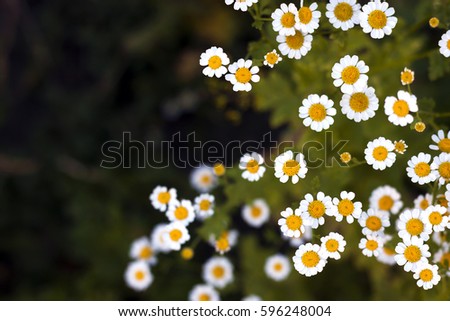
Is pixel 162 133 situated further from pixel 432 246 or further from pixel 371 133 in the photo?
pixel 432 246

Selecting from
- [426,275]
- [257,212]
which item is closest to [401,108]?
[426,275]

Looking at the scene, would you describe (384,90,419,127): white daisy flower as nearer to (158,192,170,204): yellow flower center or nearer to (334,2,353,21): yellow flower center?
(334,2,353,21): yellow flower center

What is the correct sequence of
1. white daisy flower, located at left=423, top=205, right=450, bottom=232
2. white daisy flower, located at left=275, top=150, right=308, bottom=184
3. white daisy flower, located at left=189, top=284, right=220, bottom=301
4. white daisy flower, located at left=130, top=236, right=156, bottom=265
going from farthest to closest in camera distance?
white daisy flower, located at left=130, top=236, right=156, bottom=265 < white daisy flower, located at left=189, top=284, right=220, bottom=301 < white daisy flower, located at left=275, top=150, right=308, bottom=184 < white daisy flower, located at left=423, top=205, right=450, bottom=232

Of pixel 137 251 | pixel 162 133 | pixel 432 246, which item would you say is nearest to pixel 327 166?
pixel 432 246

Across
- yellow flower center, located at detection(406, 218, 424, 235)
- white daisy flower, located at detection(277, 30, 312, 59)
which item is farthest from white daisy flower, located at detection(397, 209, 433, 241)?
white daisy flower, located at detection(277, 30, 312, 59)

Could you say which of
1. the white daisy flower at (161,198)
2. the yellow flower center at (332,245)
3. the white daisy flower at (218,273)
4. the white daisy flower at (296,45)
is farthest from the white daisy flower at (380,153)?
the white daisy flower at (218,273)

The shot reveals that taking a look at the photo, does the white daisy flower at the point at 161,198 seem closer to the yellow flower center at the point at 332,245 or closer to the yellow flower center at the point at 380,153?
the yellow flower center at the point at 332,245
